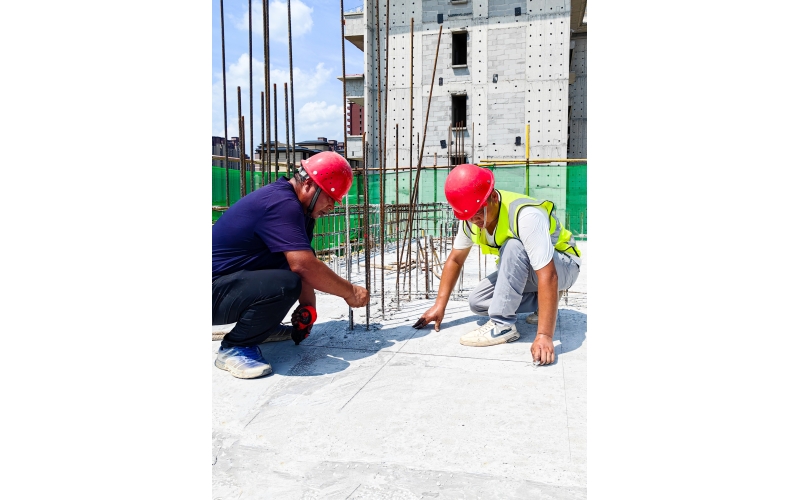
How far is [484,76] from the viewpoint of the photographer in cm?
2159

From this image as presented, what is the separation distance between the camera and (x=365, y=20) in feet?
75.6

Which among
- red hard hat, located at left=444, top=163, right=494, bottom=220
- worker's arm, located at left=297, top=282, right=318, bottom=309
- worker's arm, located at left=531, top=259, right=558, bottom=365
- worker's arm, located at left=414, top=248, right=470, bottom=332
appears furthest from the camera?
worker's arm, located at left=414, top=248, right=470, bottom=332

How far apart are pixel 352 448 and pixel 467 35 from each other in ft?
74.8

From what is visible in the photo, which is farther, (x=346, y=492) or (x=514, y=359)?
(x=514, y=359)

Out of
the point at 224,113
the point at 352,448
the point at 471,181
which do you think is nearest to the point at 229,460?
the point at 352,448

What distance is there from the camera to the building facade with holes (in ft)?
67.5

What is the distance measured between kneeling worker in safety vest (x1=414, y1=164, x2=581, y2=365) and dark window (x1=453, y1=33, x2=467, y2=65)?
20947mm

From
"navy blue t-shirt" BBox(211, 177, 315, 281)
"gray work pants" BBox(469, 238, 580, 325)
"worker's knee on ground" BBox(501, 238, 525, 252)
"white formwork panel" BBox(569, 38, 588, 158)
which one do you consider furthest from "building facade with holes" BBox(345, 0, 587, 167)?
"navy blue t-shirt" BBox(211, 177, 315, 281)

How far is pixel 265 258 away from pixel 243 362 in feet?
2.14

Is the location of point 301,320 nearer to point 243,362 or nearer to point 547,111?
point 243,362

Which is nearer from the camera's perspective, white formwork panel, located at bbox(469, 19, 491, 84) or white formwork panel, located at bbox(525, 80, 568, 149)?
white formwork panel, located at bbox(525, 80, 568, 149)

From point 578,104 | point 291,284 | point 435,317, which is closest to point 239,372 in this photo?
point 291,284

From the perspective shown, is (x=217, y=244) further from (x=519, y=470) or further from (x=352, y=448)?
(x=519, y=470)

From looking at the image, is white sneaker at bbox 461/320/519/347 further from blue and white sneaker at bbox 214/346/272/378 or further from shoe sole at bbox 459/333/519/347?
blue and white sneaker at bbox 214/346/272/378
